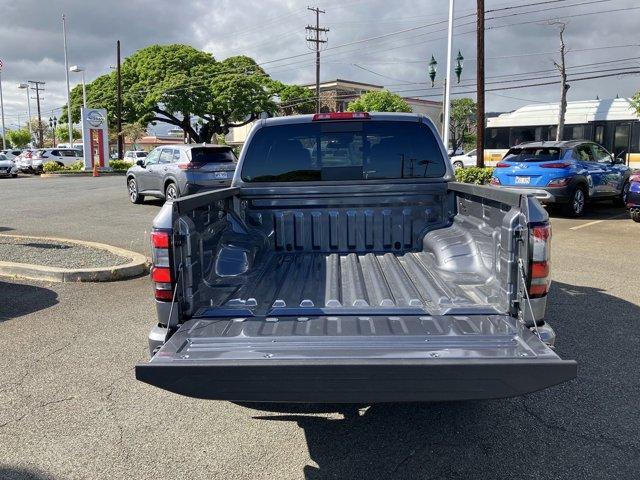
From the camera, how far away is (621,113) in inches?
819

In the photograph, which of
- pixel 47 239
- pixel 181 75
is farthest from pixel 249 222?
pixel 181 75

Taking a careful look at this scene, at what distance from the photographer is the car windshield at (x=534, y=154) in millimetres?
13328

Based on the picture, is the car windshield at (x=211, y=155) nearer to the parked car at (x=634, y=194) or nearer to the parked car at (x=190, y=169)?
the parked car at (x=190, y=169)

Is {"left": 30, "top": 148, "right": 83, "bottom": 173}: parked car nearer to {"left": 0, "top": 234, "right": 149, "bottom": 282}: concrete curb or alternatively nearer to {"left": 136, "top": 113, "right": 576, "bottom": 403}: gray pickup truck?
{"left": 0, "top": 234, "right": 149, "bottom": 282}: concrete curb

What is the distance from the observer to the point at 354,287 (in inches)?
142

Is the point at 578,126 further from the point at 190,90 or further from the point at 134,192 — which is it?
the point at 190,90

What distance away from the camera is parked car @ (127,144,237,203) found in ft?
48.5

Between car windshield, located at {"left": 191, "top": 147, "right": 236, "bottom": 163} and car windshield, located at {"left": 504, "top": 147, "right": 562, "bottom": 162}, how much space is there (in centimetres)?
760

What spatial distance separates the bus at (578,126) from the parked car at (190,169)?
41.0ft

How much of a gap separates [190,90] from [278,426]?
1890 inches

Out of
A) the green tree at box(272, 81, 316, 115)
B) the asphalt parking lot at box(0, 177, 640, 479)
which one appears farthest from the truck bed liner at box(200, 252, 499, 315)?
the green tree at box(272, 81, 316, 115)

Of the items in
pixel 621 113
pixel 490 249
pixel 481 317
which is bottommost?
pixel 481 317

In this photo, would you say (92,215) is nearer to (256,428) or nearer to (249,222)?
(249,222)

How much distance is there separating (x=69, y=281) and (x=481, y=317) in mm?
5758
